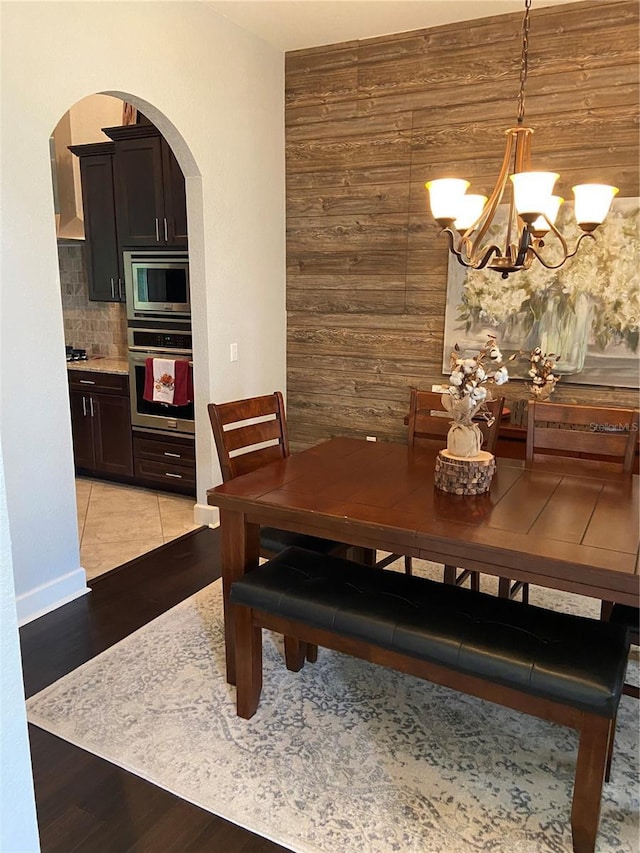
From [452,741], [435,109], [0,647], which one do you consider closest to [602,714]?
[452,741]

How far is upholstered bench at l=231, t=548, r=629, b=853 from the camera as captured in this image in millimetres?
1672

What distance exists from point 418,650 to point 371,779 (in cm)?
50

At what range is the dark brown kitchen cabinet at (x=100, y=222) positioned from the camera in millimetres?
4406

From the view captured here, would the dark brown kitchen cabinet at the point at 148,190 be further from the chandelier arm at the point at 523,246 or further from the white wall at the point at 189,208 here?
the chandelier arm at the point at 523,246

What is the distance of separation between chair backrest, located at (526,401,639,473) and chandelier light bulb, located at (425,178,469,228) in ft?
3.09

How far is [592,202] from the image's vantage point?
2.27 metres

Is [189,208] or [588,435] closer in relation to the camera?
[588,435]

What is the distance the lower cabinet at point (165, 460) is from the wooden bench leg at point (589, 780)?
3.20m

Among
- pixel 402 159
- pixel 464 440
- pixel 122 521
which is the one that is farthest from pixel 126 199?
pixel 464 440

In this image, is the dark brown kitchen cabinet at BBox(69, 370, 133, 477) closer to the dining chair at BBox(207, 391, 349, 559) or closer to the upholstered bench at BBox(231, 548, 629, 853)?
the dining chair at BBox(207, 391, 349, 559)

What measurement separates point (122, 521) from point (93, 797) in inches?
94.0

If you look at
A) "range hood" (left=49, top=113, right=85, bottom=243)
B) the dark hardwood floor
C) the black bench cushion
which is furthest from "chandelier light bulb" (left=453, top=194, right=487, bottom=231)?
"range hood" (left=49, top=113, right=85, bottom=243)

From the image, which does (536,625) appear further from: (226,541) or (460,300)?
(460,300)

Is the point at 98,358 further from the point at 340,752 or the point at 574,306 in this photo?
the point at 340,752
